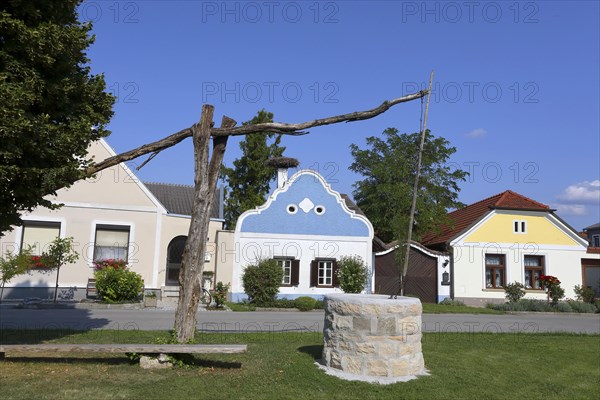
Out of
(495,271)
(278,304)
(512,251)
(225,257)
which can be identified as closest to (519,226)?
(512,251)

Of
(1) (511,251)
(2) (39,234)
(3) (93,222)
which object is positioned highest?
(3) (93,222)

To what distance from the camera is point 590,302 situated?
24594 mm

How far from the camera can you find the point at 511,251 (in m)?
25.0

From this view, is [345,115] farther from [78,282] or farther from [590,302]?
[590,302]

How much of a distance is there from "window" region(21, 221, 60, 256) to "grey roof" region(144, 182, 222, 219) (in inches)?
213

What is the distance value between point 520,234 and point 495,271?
242 centimetres

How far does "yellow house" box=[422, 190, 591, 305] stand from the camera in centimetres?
2439

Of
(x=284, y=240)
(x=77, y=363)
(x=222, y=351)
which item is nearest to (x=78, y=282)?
(x=284, y=240)

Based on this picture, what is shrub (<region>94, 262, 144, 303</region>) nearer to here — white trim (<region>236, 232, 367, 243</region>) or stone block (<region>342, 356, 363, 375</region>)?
white trim (<region>236, 232, 367, 243</region>)

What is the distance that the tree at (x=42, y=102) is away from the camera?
21.5 feet

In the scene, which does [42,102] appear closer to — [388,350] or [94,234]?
[388,350]

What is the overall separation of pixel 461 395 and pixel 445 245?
19.4 metres

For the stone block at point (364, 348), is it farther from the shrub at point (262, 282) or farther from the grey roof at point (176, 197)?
the grey roof at point (176, 197)

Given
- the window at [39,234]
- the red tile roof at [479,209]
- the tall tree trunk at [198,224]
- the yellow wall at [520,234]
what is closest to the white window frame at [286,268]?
the red tile roof at [479,209]
